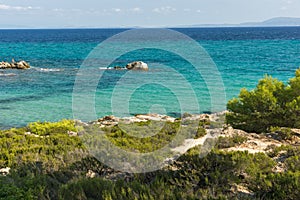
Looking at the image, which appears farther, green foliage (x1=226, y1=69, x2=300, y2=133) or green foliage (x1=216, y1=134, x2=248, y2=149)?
green foliage (x1=226, y1=69, x2=300, y2=133)

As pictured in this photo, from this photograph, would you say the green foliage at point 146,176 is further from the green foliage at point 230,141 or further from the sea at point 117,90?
the sea at point 117,90

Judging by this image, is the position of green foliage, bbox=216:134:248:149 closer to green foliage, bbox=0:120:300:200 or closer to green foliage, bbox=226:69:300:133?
green foliage, bbox=0:120:300:200

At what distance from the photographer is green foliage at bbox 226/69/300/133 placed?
13.3m

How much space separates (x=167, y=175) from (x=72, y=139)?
5.40m

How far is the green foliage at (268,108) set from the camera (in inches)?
523

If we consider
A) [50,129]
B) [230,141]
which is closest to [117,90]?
[50,129]

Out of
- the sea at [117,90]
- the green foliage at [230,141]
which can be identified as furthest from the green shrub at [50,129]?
the sea at [117,90]

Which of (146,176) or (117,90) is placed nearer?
(146,176)

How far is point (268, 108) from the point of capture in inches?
529

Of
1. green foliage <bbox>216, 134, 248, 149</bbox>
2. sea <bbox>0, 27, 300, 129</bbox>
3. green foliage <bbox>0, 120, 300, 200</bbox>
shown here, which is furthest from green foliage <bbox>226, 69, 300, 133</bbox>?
sea <bbox>0, 27, 300, 129</bbox>

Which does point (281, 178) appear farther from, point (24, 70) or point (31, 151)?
point (24, 70)

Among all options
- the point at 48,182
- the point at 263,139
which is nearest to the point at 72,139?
the point at 48,182

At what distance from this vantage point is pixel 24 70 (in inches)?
2069

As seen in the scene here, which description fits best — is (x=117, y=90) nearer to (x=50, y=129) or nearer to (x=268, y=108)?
(x=50, y=129)
